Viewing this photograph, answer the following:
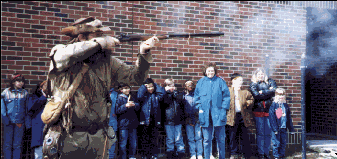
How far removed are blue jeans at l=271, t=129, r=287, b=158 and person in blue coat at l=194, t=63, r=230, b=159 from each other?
1.59 meters

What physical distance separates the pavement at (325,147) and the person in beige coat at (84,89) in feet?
18.6

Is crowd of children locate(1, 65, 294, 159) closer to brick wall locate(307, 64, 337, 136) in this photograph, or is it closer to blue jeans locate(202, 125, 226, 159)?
blue jeans locate(202, 125, 226, 159)

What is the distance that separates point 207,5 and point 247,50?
5.35ft

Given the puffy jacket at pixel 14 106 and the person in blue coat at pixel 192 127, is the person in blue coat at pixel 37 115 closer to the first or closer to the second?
the puffy jacket at pixel 14 106

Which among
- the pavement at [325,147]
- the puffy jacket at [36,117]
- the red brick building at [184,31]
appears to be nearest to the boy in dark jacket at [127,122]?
the red brick building at [184,31]

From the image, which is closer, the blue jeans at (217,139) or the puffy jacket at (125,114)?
the blue jeans at (217,139)

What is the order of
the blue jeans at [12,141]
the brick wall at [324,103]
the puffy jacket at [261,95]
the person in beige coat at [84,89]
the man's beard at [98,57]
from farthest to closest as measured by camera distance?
the brick wall at [324,103]
the puffy jacket at [261,95]
the blue jeans at [12,141]
the man's beard at [98,57]
the person in beige coat at [84,89]

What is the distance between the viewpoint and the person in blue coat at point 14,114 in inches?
206

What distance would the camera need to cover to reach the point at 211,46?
7.00 meters

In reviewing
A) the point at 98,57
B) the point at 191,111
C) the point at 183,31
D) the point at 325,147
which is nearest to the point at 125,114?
the point at 191,111

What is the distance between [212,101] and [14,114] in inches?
156

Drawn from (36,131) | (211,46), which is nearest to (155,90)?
(211,46)

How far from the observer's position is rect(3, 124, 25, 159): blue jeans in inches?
206

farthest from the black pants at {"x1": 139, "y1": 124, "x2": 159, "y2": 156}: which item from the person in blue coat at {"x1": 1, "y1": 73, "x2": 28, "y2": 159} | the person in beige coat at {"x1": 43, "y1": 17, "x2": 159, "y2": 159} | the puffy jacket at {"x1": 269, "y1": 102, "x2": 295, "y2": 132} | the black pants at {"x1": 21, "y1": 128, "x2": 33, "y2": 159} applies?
the person in beige coat at {"x1": 43, "y1": 17, "x2": 159, "y2": 159}
